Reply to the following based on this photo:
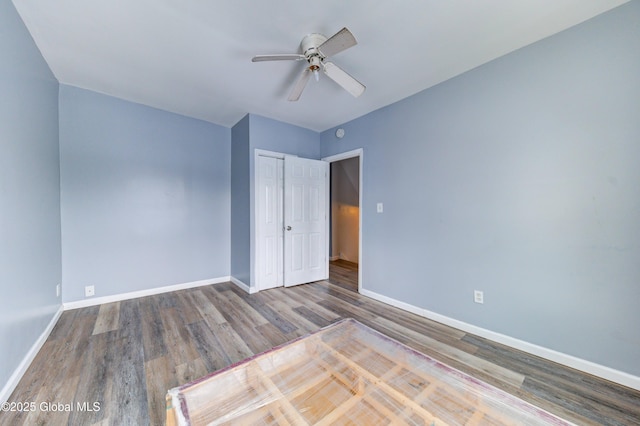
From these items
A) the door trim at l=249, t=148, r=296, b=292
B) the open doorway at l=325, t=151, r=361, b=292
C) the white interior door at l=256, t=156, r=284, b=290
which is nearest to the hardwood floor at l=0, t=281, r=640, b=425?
the door trim at l=249, t=148, r=296, b=292

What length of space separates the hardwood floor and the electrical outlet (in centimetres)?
20

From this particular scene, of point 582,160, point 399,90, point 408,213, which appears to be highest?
point 399,90

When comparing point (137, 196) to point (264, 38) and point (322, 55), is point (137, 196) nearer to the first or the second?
point (264, 38)

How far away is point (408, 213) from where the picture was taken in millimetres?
2795

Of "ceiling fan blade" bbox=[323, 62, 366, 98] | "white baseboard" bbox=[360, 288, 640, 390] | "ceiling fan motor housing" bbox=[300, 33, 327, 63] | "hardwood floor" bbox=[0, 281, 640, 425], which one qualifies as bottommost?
"hardwood floor" bbox=[0, 281, 640, 425]

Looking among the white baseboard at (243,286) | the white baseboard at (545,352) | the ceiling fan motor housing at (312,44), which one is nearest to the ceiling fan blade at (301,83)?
the ceiling fan motor housing at (312,44)

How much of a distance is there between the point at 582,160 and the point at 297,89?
93.4 inches

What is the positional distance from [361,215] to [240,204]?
74.3 inches

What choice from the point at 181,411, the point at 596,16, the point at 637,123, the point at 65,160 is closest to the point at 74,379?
the point at 181,411

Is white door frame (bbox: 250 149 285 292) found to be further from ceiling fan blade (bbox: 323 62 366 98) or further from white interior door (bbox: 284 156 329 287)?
ceiling fan blade (bbox: 323 62 366 98)

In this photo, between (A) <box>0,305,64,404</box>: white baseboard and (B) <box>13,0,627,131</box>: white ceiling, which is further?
(B) <box>13,0,627,131</box>: white ceiling

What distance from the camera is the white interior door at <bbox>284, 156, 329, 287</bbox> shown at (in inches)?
141

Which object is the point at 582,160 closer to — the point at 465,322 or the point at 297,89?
the point at 465,322

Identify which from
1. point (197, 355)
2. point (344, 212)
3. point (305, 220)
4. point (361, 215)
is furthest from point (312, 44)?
point (344, 212)
